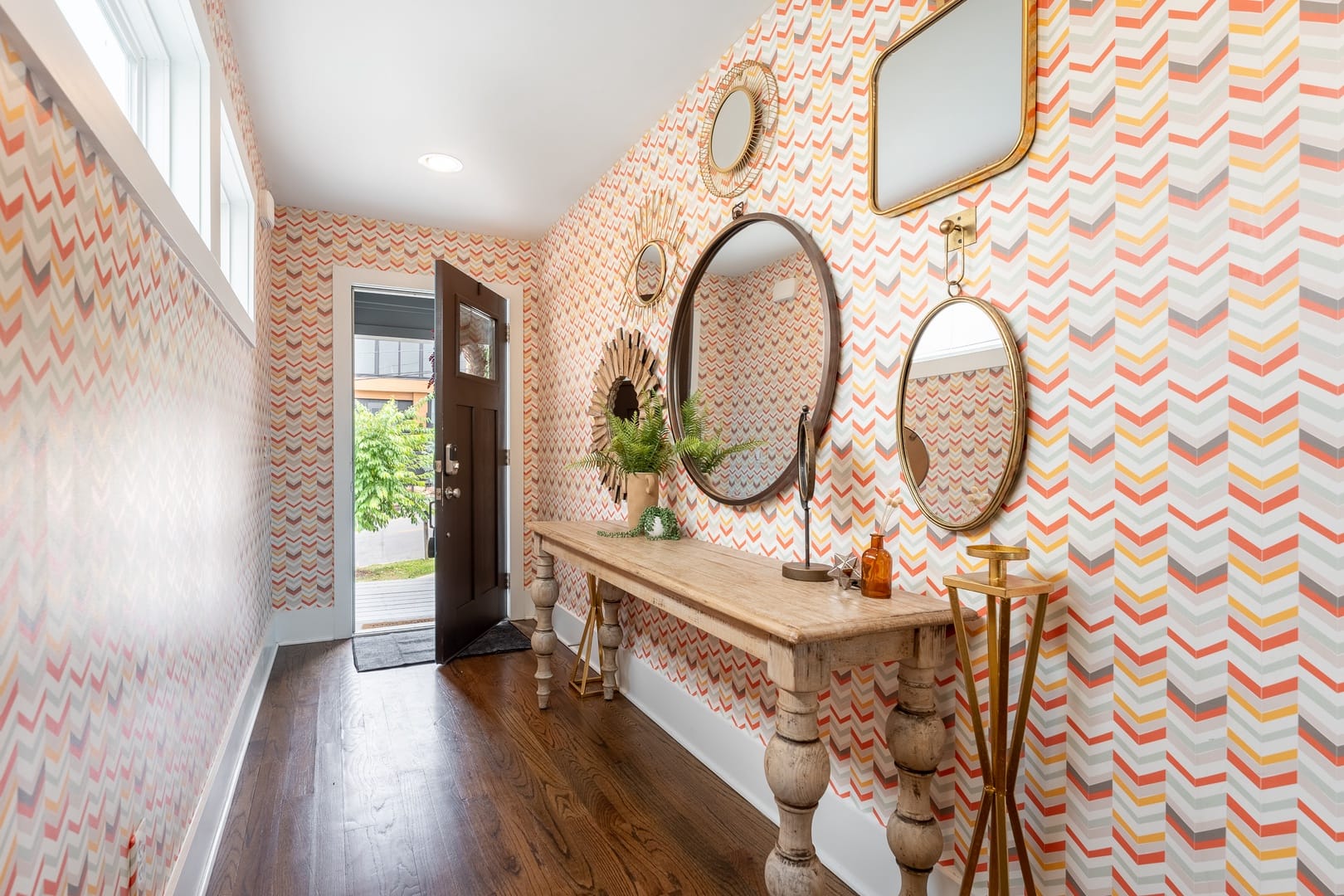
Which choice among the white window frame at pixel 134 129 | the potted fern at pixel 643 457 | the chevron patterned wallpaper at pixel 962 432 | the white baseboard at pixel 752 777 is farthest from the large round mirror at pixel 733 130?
the white baseboard at pixel 752 777

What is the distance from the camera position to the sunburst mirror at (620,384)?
297cm

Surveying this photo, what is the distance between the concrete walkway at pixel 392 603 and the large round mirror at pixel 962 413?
152 inches

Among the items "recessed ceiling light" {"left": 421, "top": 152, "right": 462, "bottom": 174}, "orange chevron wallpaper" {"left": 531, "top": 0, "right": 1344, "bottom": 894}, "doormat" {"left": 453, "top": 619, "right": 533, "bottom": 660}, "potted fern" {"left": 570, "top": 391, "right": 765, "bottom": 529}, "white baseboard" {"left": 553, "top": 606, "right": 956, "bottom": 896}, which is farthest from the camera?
"doormat" {"left": 453, "top": 619, "right": 533, "bottom": 660}

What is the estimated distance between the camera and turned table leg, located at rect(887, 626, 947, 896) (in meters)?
1.44

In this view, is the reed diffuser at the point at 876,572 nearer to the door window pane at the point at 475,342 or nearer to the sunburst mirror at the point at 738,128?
the sunburst mirror at the point at 738,128

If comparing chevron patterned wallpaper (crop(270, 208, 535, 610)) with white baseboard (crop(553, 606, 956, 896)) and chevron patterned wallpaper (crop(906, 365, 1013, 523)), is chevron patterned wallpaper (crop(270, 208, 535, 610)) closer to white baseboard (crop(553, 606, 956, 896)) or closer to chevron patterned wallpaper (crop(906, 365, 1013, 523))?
white baseboard (crop(553, 606, 956, 896))

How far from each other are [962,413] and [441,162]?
2.82m

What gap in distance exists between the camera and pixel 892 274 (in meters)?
1.73

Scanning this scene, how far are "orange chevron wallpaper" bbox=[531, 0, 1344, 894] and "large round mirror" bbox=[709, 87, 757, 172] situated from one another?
586mm

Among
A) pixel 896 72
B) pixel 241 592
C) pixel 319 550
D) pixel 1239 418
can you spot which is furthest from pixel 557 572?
pixel 1239 418

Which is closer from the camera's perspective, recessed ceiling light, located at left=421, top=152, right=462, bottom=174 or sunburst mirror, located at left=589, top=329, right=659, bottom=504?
sunburst mirror, located at left=589, top=329, right=659, bottom=504

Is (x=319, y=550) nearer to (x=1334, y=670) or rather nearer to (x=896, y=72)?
(x=896, y=72)

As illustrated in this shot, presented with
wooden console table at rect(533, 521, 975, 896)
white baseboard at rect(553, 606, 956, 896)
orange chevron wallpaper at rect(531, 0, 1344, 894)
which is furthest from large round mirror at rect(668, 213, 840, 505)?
white baseboard at rect(553, 606, 956, 896)

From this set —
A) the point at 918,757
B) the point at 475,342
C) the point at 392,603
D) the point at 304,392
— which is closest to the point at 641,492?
the point at 918,757
